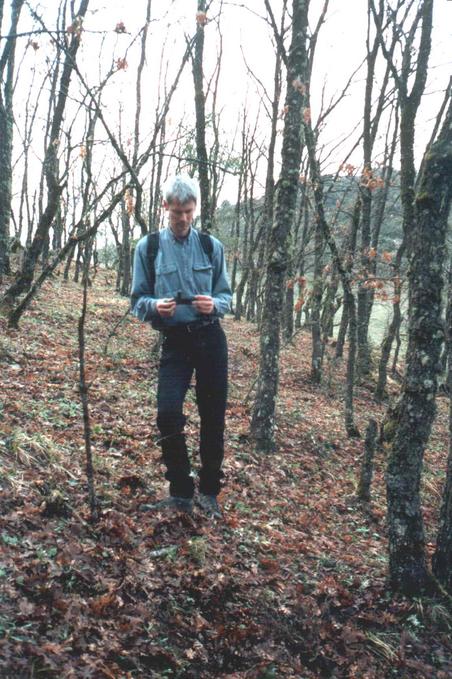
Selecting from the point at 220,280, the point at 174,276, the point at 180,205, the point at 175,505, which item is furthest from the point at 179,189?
the point at 175,505

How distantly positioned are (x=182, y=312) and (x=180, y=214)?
694 mm

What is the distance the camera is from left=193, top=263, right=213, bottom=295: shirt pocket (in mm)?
3676

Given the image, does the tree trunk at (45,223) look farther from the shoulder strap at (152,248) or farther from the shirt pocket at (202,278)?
the shirt pocket at (202,278)

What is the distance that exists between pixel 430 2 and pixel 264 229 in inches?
549

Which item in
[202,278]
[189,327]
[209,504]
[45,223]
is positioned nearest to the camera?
[189,327]

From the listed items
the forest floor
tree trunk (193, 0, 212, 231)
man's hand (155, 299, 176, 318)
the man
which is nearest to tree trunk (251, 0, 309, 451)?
the forest floor

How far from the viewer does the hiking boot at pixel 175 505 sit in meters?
3.90

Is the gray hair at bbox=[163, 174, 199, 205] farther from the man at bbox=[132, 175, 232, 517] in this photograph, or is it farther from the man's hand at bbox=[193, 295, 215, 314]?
the man's hand at bbox=[193, 295, 215, 314]

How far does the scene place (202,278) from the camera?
3.71 m

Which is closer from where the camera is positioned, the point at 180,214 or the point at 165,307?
the point at 165,307

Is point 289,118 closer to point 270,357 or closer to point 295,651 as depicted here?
point 270,357

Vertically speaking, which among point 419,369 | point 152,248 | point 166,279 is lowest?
point 419,369

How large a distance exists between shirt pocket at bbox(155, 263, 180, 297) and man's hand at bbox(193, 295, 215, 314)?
0.24m

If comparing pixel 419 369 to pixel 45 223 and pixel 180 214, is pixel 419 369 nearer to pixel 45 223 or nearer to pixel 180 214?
pixel 180 214
